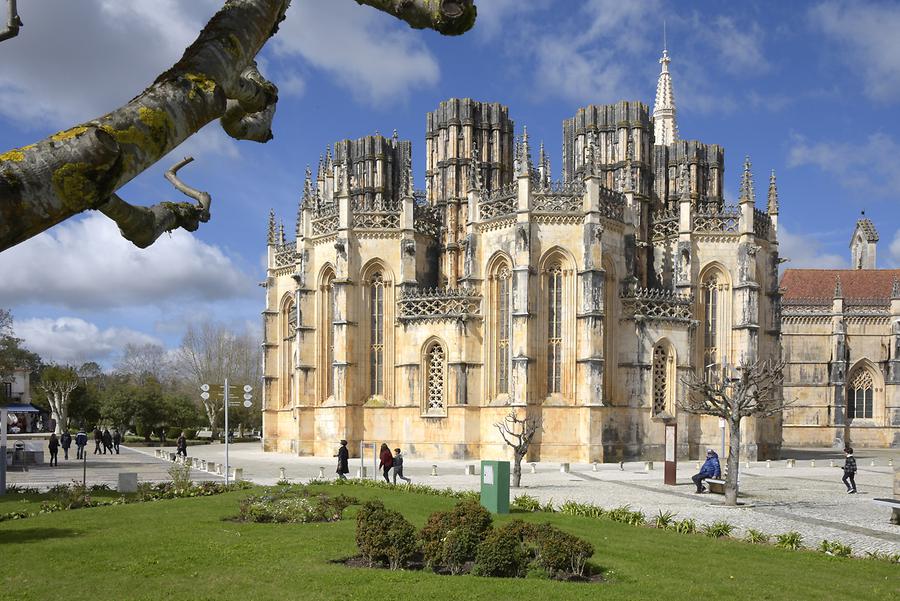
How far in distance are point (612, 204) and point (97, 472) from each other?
26945 mm

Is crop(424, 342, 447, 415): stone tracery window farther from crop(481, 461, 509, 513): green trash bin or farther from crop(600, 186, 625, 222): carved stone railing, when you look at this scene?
crop(481, 461, 509, 513): green trash bin

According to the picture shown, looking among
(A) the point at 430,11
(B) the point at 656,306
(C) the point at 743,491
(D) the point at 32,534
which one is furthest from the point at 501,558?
(B) the point at 656,306

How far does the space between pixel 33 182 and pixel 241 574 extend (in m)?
10.4

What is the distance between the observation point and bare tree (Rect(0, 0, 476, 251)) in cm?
362

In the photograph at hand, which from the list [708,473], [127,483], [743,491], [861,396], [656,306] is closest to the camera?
[127,483]

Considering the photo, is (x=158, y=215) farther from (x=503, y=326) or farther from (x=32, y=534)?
(x=503, y=326)

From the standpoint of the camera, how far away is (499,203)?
43625mm

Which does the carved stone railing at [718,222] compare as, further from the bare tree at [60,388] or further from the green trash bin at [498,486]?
the bare tree at [60,388]

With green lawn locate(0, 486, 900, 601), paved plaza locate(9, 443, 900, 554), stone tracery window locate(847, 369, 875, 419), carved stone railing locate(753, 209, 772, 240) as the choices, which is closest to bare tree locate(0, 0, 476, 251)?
green lawn locate(0, 486, 900, 601)

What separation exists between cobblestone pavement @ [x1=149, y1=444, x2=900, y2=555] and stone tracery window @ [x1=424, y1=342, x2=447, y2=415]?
311cm

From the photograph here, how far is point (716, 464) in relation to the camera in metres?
27.1

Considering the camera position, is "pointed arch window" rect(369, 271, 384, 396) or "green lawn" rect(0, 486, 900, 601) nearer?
"green lawn" rect(0, 486, 900, 601)

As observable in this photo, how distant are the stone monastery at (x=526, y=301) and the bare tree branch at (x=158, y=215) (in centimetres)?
3504

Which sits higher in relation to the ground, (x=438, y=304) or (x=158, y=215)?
(x=438, y=304)
